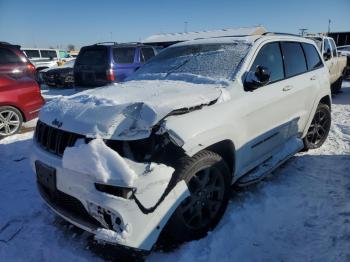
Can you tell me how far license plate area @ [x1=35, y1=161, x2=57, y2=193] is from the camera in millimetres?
2738

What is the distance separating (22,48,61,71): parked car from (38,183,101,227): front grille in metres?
17.1

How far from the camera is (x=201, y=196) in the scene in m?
3.06

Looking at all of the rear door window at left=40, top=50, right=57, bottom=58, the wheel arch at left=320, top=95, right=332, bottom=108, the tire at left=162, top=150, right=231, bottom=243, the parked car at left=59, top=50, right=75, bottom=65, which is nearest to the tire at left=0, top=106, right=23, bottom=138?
the tire at left=162, top=150, right=231, bottom=243

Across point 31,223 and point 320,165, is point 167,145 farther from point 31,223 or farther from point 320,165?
point 320,165

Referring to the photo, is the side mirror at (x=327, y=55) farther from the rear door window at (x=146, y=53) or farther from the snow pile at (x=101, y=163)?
the snow pile at (x=101, y=163)

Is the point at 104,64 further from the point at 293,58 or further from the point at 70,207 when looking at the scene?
the point at 70,207

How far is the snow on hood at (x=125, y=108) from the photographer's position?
97.8 inches

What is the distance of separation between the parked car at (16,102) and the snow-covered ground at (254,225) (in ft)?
7.12

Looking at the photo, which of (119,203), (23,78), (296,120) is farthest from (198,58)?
(23,78)

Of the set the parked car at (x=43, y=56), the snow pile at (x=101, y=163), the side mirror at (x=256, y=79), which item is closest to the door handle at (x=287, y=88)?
the side mirror at (x=256, y=79)

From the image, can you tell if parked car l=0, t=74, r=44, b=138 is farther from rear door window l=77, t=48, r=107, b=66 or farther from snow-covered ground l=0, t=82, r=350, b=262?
rear door window l=77, t=48, r=107, b=66

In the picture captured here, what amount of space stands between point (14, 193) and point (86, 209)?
2.00m

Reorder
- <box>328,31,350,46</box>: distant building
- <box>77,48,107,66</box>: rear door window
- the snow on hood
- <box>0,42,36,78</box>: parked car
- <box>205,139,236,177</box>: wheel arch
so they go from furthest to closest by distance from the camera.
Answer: <box>328,31,350,46</box>: distant building < <box>77,48,107,66</box>: rear door window < <box>0,42,36,78</box>: parked car < <box>205,139,236,177</box>: wheel arch < the snow on hood

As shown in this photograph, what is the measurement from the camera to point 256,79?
346cm
